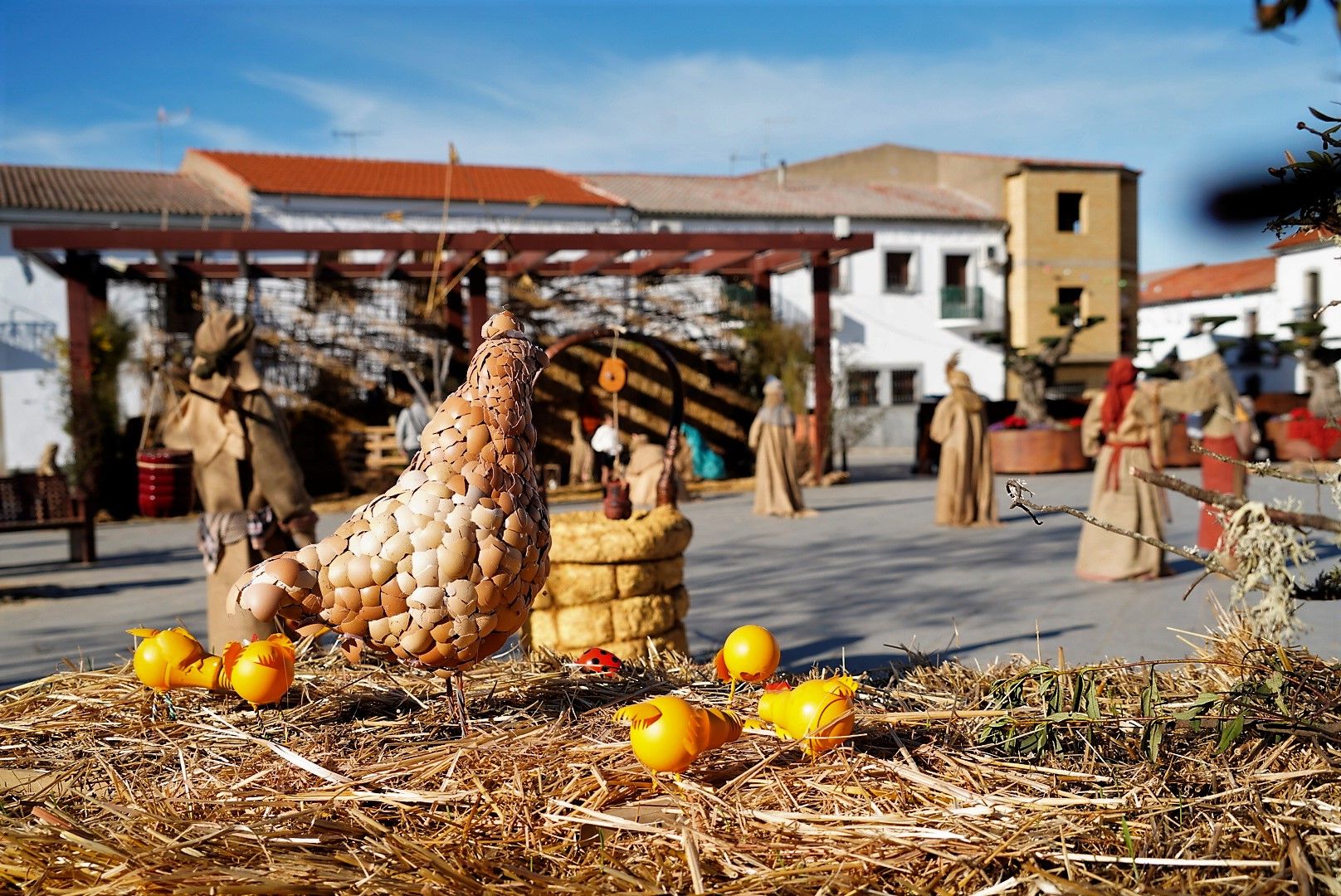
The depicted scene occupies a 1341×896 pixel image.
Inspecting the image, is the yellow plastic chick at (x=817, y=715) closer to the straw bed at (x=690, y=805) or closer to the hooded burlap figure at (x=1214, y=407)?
the straw bed at (x=690, y=805)

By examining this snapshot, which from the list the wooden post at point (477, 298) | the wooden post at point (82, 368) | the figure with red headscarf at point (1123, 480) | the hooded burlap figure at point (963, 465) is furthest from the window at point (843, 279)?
the figure with red headscarf at point (1123, 480)

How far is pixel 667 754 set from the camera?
188 centimetres

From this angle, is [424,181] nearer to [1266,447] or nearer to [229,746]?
[1266,447]

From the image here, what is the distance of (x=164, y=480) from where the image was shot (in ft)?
13.8

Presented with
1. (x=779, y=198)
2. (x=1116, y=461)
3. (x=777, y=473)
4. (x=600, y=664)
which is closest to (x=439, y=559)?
(x=600, y=664)

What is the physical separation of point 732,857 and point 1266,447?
68.5 feet

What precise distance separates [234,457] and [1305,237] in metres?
3.80

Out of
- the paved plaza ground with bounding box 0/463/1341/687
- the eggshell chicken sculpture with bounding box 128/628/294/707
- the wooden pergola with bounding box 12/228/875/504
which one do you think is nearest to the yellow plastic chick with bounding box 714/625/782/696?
the eggshell chicken sculpture with bounding box 128/628/294/707

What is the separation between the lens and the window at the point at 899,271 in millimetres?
31250

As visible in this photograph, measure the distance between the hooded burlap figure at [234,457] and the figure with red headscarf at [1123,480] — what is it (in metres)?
5.89

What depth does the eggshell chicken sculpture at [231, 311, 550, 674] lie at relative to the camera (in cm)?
223

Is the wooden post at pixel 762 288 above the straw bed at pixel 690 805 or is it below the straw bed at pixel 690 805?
above

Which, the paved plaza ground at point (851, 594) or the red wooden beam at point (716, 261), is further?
the red wooden beam at point (716, 261)

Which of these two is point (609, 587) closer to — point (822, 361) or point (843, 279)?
point (822, 361)
